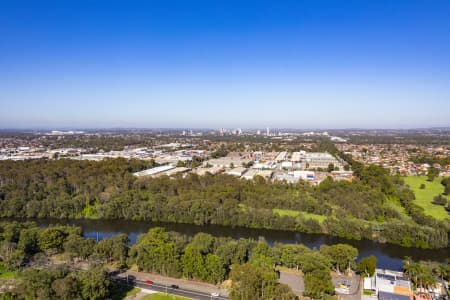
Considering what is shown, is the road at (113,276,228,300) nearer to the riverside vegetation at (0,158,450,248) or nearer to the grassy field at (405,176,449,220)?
the riverside vegetation at (0,158,450,248)

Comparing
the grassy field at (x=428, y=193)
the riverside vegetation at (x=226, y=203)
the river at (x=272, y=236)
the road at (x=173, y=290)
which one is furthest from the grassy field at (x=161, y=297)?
the grassy field at (x=428, y=193)

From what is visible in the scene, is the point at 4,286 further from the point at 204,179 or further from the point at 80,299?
the point at 204,179

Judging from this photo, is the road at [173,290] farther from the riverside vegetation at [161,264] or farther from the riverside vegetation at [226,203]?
the riverside vegetation at [226,203]

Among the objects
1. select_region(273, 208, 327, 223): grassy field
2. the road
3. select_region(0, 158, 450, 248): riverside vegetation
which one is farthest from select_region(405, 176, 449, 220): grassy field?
the road

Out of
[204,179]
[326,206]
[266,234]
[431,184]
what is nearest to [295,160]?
[431,184]

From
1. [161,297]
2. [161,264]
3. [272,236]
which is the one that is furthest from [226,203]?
[161,297]

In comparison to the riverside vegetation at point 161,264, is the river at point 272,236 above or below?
below

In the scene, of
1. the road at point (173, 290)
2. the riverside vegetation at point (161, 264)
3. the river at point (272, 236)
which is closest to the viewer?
the riverside vegetation at point (161, 264)
